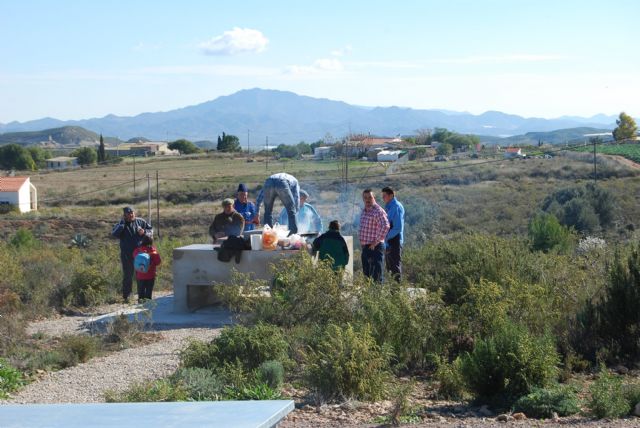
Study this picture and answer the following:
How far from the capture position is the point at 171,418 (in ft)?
13.4

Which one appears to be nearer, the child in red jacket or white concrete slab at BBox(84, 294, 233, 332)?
white concrete slab at BBox(84, 294, 233, 332)

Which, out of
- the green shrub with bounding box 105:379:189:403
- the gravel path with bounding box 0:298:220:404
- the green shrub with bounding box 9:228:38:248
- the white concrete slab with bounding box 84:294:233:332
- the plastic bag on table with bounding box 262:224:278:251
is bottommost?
the green shrub with bounding box 9:228:38:248

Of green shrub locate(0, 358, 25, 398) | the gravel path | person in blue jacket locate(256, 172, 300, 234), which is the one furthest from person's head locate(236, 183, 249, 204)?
green shrub locate(0, 358, 25, 398)

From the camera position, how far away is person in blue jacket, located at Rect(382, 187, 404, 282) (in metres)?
12.8

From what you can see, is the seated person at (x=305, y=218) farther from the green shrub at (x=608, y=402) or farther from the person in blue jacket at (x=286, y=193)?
the green shrub at (x=608, y=402)

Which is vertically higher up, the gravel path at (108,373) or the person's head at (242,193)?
the person's head at (242,193)

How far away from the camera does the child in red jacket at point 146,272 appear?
1348 cm

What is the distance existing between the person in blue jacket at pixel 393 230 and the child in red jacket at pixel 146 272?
11.0 feet

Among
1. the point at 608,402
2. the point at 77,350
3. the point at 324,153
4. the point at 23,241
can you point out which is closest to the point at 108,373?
the point at 77,350

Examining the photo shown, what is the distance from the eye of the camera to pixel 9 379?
8.69 m

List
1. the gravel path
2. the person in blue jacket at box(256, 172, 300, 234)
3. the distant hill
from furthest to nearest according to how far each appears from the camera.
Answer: the distant hill < the person in blue jacket at box(256, 172, 300, 234) < the gravel path

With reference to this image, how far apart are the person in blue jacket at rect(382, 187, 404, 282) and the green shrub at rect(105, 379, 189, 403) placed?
585 cm

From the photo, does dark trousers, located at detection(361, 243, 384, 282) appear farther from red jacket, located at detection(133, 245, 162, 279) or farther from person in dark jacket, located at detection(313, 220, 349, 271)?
red jacket, located at detection(133, 245, 162, 279)

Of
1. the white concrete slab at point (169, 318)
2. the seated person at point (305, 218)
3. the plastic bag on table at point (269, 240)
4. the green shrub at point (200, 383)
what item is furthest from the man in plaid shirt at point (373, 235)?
the green shrub at point (200, 383)
